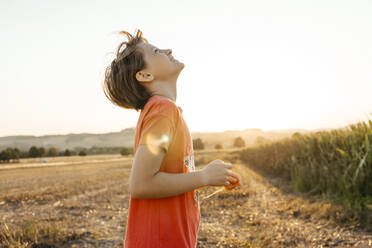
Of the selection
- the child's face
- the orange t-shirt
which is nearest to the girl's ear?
the child's face

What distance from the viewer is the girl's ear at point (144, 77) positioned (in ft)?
4.54

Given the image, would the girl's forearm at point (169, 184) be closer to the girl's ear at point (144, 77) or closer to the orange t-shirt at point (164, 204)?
the orange t-shirt at point (164, 204)

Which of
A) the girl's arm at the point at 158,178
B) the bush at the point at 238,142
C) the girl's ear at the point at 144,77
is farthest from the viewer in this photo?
the bush at the point at 238,142

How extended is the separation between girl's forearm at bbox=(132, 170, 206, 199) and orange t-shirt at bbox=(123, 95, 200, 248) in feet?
0.26

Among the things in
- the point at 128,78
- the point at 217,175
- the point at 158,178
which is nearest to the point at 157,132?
the point at 158,178

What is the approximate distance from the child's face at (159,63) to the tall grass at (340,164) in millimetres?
4681

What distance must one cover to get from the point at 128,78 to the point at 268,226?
152 inches

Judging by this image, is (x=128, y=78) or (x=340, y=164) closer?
(x=128, y=78)

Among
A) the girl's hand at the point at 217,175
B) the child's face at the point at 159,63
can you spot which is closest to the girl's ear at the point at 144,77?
the child's face at the point at 159,63

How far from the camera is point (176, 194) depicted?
3.79 ft

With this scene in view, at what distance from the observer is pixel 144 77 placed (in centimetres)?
139

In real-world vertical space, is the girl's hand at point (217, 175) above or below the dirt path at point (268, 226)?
above

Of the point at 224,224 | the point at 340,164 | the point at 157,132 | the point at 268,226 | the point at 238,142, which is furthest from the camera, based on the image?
the point at 238,142

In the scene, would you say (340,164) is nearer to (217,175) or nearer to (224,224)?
(224,224)
